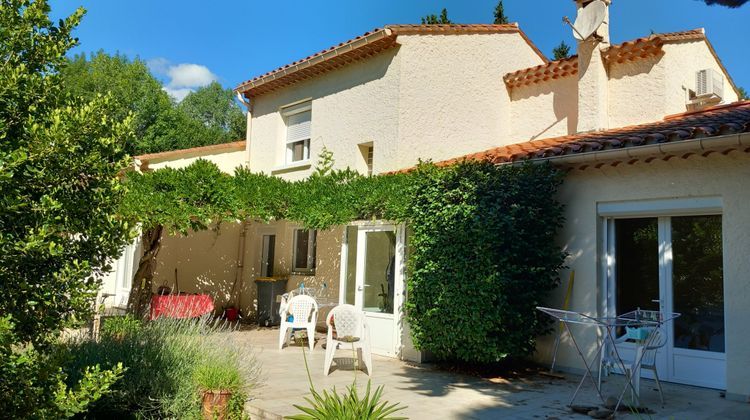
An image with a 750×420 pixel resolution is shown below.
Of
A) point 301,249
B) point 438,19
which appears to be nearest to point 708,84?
point 438,19

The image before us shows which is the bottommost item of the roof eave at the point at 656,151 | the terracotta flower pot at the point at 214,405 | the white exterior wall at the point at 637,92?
the terracotta flower pot at the point at 214,405

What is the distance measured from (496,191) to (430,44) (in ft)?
18.4

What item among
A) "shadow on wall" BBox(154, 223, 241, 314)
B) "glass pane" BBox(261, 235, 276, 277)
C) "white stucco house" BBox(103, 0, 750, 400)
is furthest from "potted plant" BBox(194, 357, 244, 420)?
"shadow on wall" BBox(154, 223, 241, 314)

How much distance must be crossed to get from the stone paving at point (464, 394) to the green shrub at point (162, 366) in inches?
19.2

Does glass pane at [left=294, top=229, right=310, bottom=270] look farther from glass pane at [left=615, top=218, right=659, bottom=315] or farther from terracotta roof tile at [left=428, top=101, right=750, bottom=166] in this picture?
glass pane at [left=615, top=218, right=659, bottom=315]

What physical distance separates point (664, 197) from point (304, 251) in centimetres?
942

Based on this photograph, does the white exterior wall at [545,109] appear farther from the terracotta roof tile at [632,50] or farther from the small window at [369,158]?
the small window at [369,158]

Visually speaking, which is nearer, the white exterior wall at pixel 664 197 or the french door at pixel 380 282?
the white exterior wall at pixel 664 197

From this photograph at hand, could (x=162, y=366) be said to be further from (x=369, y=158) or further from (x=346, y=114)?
(x=346, y=114)

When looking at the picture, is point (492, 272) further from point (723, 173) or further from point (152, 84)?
point (152, 84)

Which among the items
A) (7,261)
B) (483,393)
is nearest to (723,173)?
(483,393)

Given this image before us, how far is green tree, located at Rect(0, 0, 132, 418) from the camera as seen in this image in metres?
3.93

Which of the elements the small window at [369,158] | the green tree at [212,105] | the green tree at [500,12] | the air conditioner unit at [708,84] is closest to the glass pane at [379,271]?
→ the small window at [369,158]

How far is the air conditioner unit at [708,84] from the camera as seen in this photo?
39.9 feet
